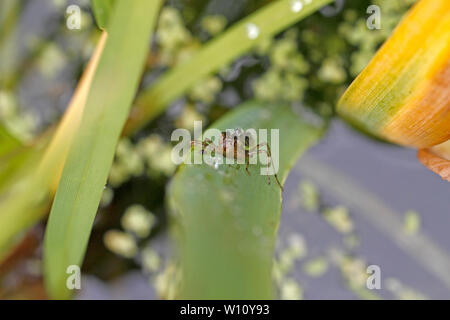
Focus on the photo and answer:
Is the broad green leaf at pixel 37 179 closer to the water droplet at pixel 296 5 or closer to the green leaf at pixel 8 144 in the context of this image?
the green leaf at pixel 8 144

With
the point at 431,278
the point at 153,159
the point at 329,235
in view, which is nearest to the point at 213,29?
the point at 153,159

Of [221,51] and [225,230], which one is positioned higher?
[221,51]

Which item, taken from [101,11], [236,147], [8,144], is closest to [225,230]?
[236,147]

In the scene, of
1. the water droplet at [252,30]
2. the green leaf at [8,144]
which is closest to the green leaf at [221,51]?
the water droplet at [252,30]

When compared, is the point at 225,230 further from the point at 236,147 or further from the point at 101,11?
the point at 101,11

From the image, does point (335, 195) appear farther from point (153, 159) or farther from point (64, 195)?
point (64, 195)
